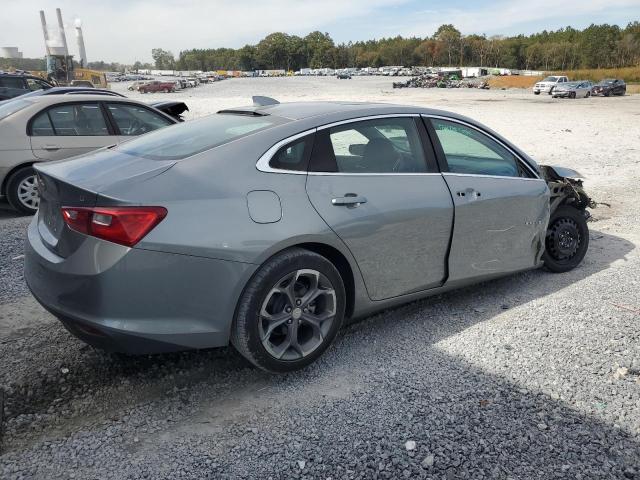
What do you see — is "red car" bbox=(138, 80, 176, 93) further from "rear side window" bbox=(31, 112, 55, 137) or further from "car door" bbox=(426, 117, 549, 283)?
"car door" bbox=(426, 117, 549, 283)

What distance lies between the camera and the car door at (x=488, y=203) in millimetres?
3828

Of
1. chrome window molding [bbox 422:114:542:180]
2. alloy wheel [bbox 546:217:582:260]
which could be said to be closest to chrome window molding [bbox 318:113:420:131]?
chrome window molding [bbox 422:114:542:180]

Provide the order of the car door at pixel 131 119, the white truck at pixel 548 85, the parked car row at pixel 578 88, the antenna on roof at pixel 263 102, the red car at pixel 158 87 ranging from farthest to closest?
the red car at pixel 158 87
the white truck at pixel 548 85
the parked car row at pixel 578 88
the car door at pixel 131 119
the antenna on roof at pixel 263 102

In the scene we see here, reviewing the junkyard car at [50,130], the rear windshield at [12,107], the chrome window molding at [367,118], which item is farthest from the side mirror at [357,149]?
the rear windshield at [12,107]

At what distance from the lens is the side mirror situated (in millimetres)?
3523

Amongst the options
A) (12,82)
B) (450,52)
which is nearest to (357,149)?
(12,82)

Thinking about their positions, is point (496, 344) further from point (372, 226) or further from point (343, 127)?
point (343, 127)

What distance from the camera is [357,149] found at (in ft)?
11.7

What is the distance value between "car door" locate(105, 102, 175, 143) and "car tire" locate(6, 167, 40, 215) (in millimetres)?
1297

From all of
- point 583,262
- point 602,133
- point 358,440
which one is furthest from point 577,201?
point 602,133

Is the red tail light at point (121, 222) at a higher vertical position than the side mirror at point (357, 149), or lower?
lower

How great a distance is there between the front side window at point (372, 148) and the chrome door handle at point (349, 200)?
19 centimetres

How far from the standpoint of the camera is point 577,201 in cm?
505

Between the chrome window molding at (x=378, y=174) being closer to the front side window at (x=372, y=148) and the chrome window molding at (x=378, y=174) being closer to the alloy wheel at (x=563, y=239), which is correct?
the front side window at (x=372, y=148)
